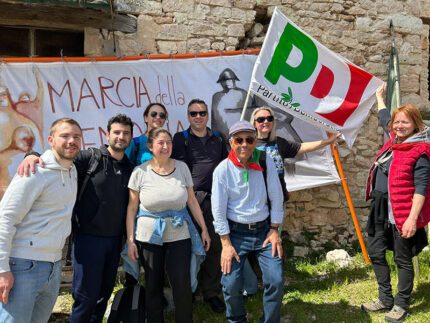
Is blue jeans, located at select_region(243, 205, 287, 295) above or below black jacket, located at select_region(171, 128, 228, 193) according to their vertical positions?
below

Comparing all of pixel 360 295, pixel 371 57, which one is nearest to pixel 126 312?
pixel 360 295

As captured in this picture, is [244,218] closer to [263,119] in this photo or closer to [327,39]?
[263,119]

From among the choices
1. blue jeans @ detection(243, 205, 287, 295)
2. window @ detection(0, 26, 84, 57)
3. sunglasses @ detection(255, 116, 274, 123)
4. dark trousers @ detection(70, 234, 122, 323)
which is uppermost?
window @ detection(0, 26, 84, 57)

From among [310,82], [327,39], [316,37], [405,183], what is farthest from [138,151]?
[327,39]

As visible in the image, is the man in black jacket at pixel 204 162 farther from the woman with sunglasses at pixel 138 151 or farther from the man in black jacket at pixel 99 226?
the man in black jacket at pixel 99 226

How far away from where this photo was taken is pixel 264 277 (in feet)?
8.76

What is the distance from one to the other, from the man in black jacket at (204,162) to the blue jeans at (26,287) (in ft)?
4.51

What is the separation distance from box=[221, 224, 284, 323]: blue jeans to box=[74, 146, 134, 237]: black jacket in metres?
0.86

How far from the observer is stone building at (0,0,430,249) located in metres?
4.47

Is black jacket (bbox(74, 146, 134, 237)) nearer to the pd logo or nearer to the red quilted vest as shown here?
the pd logo

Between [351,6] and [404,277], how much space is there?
376cm

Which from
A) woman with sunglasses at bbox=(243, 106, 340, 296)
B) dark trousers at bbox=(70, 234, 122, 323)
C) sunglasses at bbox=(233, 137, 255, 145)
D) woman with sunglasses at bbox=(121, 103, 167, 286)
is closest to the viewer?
dark trousers at bbox=(70, 234, 122, 323)

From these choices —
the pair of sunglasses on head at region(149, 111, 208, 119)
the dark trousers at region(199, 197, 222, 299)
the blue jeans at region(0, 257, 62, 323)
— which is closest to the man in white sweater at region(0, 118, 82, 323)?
the blue jeans at region(0, 257, 62, 323)

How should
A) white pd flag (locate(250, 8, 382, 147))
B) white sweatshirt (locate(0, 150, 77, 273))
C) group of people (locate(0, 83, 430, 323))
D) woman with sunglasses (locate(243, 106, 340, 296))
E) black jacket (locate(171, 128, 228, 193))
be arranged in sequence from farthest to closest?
white pd flag (locate(250, 8, 382, 147)), woman with sunglasses (locate(243, 106, 340, 296)), black jacket (locate(171, 128, 228, 193)), group of people (locate(0, 83, 430, 323)), white sweatshirt (locate(0, 150, 77, 273))
